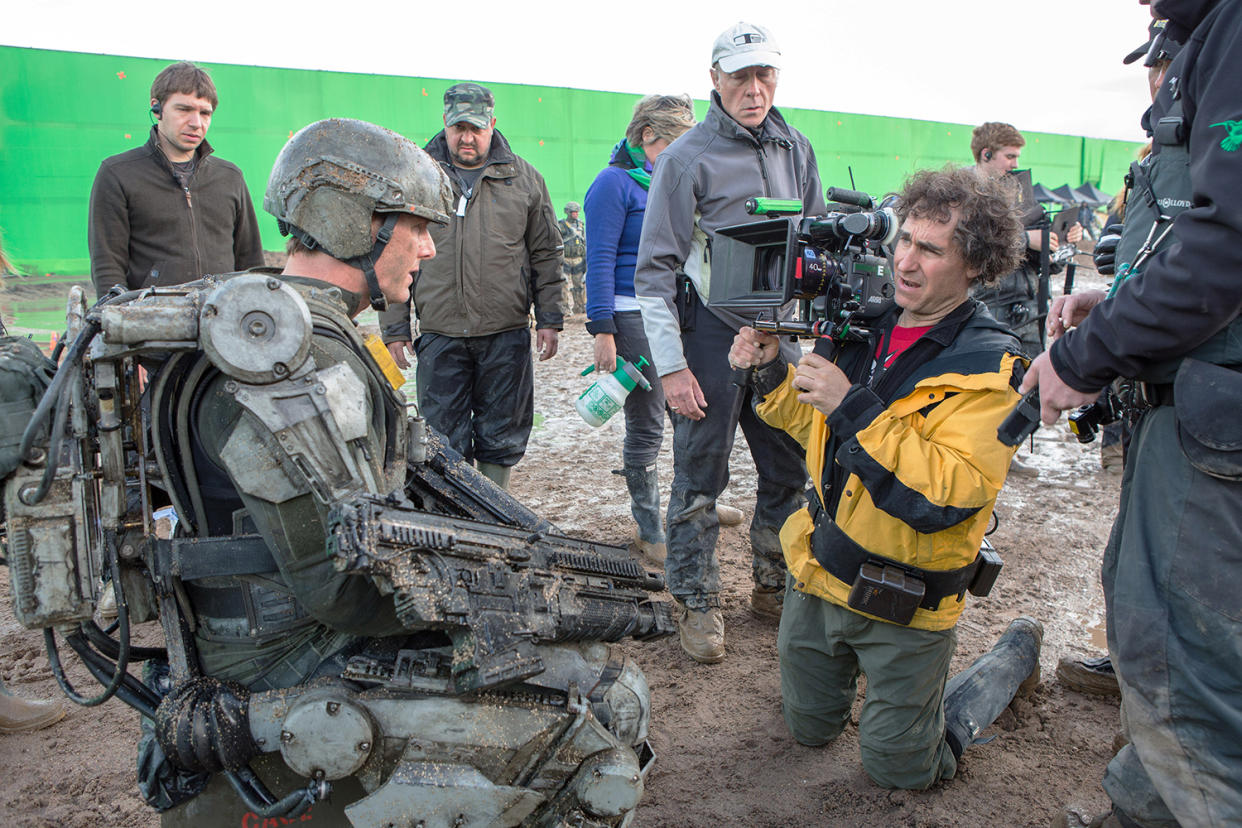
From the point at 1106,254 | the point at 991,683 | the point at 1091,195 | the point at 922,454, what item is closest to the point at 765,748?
the point at 991,683

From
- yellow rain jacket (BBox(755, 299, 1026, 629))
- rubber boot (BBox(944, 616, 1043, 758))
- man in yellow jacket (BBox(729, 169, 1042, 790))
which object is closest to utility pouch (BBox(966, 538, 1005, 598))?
man in yellow jacket (BBox(729, 169, 1042, 790))

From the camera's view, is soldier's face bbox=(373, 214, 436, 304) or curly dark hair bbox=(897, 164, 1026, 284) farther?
curly dark hair bbox=(897, 164, 1026, 284)

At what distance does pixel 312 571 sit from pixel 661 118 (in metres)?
3.64

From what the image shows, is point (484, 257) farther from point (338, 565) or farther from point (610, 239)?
point (338, 565)

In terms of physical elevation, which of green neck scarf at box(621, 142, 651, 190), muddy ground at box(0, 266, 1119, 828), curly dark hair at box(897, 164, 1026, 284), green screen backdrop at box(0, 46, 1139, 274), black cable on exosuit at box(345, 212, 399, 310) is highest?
green screen backdrop at box(0, 46, 1139, 274)

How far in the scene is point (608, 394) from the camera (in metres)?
4.64

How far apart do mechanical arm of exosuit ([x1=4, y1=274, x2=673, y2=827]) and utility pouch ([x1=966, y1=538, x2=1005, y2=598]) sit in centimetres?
138

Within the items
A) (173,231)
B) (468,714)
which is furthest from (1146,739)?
(173,231)

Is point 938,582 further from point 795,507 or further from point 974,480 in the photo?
point 795,507

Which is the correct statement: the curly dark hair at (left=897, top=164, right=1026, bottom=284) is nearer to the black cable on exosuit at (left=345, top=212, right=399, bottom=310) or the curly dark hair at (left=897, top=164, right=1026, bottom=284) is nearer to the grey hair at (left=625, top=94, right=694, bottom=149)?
the black cable on exosuit at (left=345, top=212, right=399, bottom=310)

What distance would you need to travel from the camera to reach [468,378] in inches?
189

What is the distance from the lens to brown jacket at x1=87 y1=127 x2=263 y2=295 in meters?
4.29

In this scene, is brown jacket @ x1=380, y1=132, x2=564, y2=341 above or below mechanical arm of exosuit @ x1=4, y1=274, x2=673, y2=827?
above

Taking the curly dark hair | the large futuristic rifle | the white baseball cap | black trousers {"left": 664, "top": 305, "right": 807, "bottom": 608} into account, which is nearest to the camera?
the large futuristic rifle
